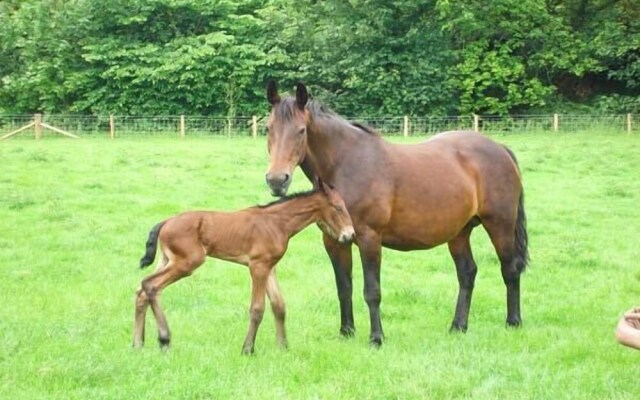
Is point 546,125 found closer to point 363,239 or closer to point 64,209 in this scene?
point 64,209

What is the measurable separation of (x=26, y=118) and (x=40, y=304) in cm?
2934

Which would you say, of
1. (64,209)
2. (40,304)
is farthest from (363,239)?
(64,209)

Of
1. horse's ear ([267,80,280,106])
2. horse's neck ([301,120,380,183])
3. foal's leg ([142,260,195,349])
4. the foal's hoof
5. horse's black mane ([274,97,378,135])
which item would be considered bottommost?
the foal's hoof

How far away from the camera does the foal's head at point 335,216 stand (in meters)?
6.10

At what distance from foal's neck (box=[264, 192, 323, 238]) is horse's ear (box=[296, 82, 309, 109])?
0.76 meters

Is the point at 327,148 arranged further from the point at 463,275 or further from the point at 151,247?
the point at 463,275

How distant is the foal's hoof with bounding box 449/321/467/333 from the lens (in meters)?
7.17

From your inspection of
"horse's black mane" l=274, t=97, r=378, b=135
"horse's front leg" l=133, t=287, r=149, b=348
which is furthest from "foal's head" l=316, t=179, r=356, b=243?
"horse's front leg" l=133, t=287, r=149, b=348

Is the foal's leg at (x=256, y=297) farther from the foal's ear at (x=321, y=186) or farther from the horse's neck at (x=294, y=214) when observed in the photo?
the foal's ear at (x=321, y=186)

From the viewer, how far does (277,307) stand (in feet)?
20.7

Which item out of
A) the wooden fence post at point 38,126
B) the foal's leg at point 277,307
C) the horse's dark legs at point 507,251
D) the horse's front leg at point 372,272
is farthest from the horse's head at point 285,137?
the wooden fence post at point 38,126

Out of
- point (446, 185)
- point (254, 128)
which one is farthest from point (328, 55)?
point (446, 185)

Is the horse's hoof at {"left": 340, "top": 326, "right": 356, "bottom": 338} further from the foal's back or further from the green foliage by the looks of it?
the green foliage

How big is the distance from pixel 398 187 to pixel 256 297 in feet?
5.39
